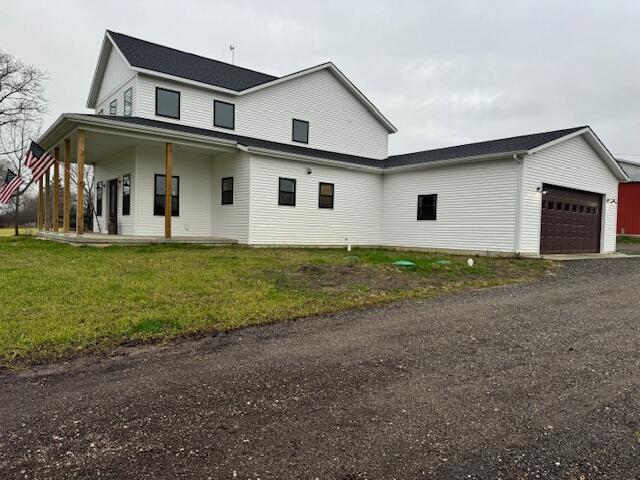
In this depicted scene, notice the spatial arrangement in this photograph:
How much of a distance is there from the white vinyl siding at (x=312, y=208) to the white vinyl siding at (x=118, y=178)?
14.4 ft

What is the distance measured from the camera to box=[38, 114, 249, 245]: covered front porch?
A: 13.0m

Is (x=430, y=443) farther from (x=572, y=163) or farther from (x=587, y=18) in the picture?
(x=587, y=18)

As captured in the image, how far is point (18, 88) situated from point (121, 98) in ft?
53.2

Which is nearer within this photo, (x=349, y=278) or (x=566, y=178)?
(x=349, y=278)

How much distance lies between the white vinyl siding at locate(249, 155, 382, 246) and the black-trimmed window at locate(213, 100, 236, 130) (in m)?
3.38

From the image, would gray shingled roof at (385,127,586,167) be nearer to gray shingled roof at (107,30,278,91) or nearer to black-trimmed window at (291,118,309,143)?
black-trimmed window at (291,118,309,143)

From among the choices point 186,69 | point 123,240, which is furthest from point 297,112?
point 123,240

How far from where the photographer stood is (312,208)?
1614 cm

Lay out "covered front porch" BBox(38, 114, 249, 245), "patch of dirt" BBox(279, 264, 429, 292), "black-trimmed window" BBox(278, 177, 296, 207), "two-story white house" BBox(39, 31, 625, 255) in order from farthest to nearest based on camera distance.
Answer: "black-trimmed window" BBox(278, 177, 296, 207) → "two-story white house" BBox(39, 31, 625, 255) → "covered front porch" BBox(38, 114, 249, 245) → "patch of dirt" BBox(279, 264, 429, 292)

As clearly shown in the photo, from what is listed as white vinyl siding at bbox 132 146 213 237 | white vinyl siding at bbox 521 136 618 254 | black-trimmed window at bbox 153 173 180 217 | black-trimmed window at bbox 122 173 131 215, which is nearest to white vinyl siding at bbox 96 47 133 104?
white vinyl siding at bbox 132 146 213 237

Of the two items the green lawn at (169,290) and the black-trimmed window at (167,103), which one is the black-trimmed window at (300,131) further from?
the green lawn at (169,290)

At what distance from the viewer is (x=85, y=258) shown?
988cm

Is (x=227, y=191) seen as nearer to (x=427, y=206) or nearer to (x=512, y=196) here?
(x=427, y=206)

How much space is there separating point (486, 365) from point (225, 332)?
282 centimetres
